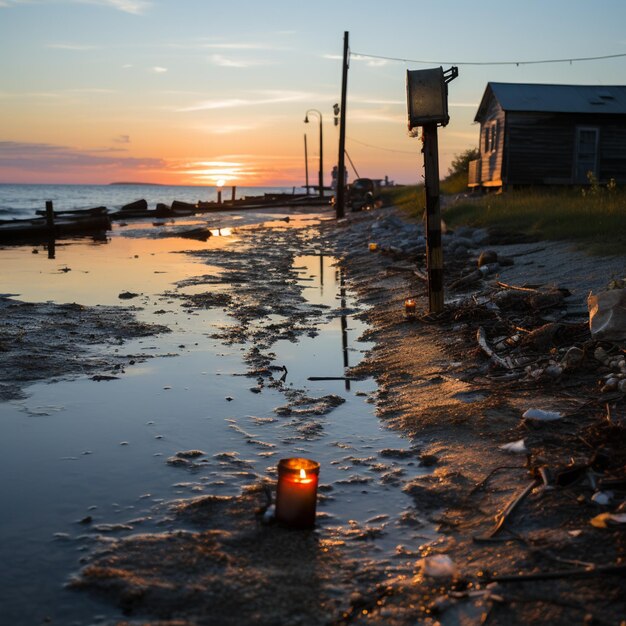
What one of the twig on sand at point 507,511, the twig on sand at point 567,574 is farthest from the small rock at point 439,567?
the twig on sand at point 507,511

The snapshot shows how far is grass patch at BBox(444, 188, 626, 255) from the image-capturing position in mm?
12234

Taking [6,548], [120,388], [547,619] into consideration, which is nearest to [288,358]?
[120,388]

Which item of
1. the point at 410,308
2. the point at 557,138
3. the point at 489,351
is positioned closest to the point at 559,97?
the point at 557,138

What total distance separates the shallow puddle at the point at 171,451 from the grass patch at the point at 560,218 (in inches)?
221

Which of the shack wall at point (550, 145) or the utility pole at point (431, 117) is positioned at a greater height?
the shack wall at point (550, 145)

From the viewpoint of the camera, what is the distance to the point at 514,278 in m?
10.8

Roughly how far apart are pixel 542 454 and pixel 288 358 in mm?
3725

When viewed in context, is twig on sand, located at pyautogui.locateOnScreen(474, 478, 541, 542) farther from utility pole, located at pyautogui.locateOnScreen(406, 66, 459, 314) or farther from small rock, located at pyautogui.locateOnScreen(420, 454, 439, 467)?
utility pole, located at pyautogui.locateOnScreen(406, 66, 459, 314)

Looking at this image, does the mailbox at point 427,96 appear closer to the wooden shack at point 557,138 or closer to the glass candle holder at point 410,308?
the glass candle holder at point 410,308

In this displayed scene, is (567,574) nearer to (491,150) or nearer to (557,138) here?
(557,138)

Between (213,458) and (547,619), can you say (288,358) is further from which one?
(547,619)

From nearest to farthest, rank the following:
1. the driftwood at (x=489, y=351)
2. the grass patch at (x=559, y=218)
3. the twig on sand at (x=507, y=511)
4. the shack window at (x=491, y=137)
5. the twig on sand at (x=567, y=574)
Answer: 1. the twig on sand at (x=567, y=574)
2. the twig on sand at (x=507, y=511)
3. the driftwood at (x=489, y=351)
4. the grass patch at (x=559, y=218)
5. the shack window at (x=491, y=137)

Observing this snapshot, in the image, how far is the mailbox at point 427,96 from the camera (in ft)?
26.9

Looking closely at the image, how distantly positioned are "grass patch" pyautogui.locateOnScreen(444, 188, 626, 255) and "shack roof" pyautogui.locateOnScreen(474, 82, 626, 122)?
845 cm
